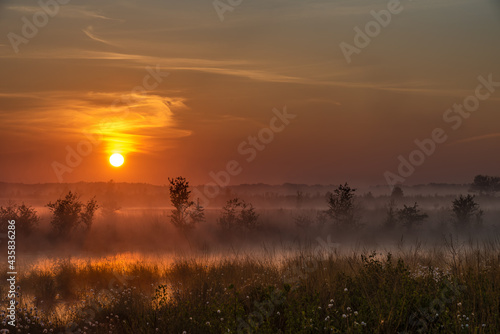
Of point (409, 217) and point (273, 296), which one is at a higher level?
point (409, 217)

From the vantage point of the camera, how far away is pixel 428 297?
8.02 meters

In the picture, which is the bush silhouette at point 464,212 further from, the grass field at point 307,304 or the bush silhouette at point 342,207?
the grass field at point 307,304

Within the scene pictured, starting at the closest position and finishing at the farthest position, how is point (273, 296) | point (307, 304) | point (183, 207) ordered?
point (307, 304), point (273, 296), point (183, 207)

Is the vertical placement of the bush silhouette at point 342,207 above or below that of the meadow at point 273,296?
above

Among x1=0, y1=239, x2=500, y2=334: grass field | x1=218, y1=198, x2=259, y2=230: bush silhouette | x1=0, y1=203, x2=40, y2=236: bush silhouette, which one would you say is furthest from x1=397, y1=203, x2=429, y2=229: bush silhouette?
x1=0, y1=203, x2=40, y2=236: bush silhouette

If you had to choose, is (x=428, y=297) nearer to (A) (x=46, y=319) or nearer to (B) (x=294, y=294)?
(B) (x=294, y=294)

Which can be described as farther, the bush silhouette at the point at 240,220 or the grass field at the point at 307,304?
the bush silhouette at the point at 240,220

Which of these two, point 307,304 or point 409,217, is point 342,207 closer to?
point 409,217

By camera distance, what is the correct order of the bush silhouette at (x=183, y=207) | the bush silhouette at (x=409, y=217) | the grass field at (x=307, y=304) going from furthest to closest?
1. the bush silhouette at (x=409, y=217)
2. the bush silhouette at (x=183, y=207)
3. the grass field at (x=307, y=304)

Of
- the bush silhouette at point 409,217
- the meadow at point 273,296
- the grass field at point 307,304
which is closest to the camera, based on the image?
the grass field at point 307,304

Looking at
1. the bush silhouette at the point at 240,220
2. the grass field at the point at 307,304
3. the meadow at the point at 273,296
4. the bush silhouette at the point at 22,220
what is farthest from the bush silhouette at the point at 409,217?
the bush silhouette at the point at 22,220

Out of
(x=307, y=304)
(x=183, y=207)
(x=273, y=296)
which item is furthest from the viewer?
(x=183, y=207)

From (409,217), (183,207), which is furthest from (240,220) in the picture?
(409,217)

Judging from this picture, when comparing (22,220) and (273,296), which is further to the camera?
(22,220)
